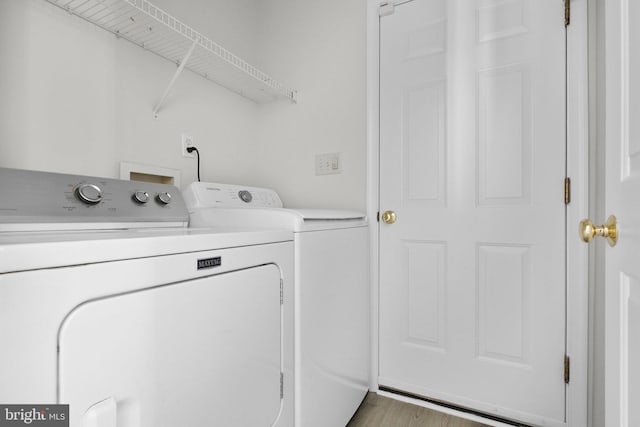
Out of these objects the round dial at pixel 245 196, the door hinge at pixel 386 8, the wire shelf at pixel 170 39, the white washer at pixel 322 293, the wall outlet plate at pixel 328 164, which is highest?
the door hinge at pixel 386 8

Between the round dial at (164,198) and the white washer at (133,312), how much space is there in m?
A: 0.07

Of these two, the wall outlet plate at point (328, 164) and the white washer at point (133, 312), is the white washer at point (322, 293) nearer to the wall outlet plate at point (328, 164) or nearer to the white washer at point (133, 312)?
the white washer at point (133, 312)

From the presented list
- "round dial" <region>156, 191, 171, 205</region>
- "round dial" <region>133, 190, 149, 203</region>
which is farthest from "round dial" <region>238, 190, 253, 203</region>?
"round dial" <region>133, 190, 149, 203</region>

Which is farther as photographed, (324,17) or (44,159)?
(324,17)

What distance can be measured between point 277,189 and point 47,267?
65.3 inches

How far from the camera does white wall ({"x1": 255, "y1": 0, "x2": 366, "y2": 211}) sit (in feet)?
6.11

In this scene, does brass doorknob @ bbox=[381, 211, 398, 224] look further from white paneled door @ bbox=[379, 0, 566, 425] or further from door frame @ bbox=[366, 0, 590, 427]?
door frame @ bbox=[366, 0, 590, 427]

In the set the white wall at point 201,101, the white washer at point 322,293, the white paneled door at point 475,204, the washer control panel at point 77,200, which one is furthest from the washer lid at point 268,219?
the white paneled door at point 475,204

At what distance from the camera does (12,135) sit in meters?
1.08

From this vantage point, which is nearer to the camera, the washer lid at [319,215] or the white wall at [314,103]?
the washer lid at [319,215]

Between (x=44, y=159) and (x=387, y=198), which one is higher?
(x=44, y=159)
